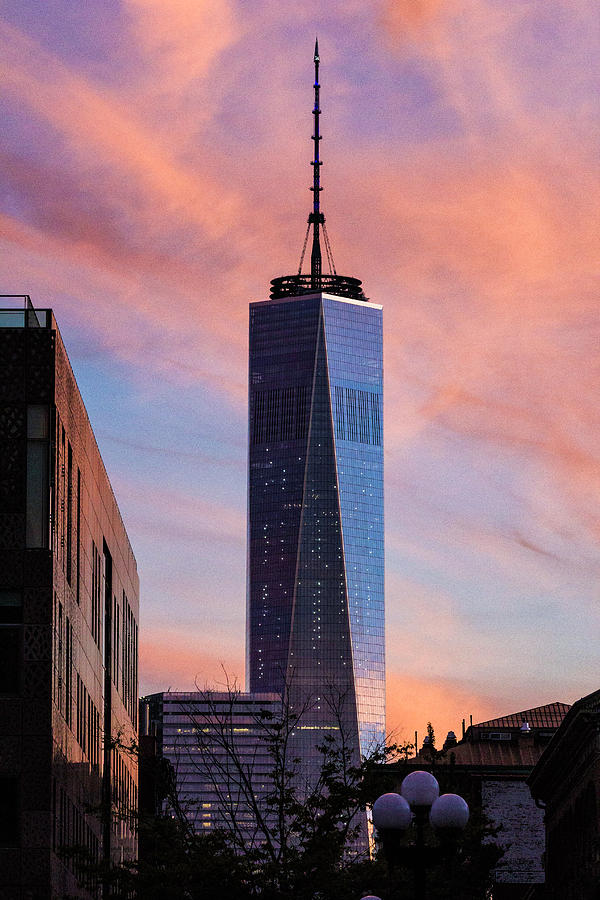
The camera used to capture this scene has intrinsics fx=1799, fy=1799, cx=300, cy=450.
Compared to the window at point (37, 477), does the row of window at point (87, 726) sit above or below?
below

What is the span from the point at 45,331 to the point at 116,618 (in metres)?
34.8

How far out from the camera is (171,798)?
2392 inches

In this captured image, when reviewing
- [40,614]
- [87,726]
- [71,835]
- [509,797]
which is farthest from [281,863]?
[509,797]

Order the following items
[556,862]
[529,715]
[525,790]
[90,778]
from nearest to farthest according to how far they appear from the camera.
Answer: [90,778], [556,862], [525,790], [529,715]

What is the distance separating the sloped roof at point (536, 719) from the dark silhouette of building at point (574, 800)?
5114cm

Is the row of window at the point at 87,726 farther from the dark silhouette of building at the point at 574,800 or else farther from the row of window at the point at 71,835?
the dark silhouette of building at the point at 574,800

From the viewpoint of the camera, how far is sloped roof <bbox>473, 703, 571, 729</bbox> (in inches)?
5881

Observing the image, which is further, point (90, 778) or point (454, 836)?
point (90, 778)

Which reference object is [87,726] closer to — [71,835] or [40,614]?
[71,835]

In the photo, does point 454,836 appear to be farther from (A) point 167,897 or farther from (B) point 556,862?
(B) point 556,862

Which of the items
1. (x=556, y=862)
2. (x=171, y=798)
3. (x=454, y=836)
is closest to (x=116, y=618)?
(x=556, y=862)

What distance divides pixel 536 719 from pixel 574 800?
250 ft

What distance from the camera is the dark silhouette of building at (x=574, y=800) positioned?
220 ft

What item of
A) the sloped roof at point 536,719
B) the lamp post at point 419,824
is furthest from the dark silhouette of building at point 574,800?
the sloped roof at point 536,719
